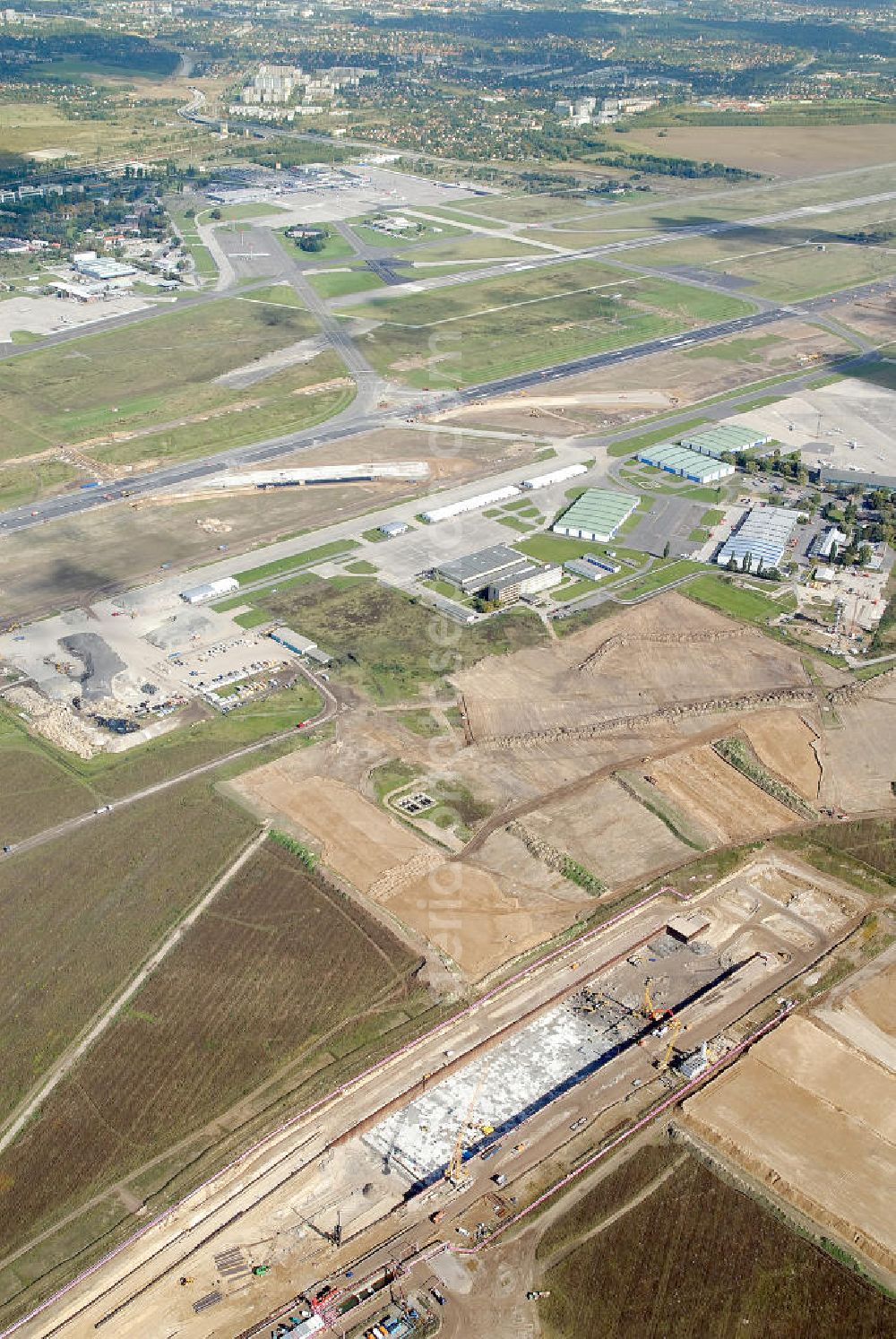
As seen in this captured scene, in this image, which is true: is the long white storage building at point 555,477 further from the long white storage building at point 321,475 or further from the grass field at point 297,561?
the grass field at point 297,561

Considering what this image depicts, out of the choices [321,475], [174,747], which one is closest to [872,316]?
[321,475]

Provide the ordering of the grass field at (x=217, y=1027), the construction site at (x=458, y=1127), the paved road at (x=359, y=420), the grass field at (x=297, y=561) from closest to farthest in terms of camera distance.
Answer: the construction site at (x=458, y=1127), the grass field at (x=217, y=1027), the grass field at (x=297, y=561), the paved road at (x=359, y=420)

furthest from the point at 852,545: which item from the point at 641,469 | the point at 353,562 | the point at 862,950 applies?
the point at 862,950

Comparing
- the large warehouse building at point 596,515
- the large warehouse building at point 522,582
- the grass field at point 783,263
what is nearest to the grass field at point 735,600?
the large warehouse building at point 596,515

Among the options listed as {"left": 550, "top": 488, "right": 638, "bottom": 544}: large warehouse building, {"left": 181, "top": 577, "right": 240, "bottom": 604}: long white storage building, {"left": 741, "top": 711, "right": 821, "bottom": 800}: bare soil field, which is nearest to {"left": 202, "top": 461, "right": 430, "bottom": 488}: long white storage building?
{"left": 550, "top": 488, "right": 638, "bottom": 544}: large warehouse building

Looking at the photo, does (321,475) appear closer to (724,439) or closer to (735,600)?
(724,439)
